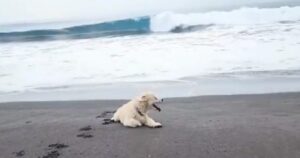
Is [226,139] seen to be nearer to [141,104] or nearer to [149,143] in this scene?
[149,143]

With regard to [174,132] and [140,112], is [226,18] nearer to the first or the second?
[140,112]

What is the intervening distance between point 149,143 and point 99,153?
0.59 meters

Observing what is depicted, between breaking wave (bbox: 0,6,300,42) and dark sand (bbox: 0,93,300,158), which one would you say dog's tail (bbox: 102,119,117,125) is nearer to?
dark sand (bbox: 0,93,300,158)

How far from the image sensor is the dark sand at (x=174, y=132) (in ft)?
17.1

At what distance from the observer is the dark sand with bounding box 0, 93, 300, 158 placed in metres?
5.20

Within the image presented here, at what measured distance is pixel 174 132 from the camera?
5.93m

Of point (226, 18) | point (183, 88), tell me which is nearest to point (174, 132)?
point (183, 88)

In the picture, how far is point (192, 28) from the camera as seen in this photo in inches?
1112

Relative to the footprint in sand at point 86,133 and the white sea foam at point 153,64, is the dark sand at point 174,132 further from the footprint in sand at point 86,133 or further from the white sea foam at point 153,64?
the white sea foam at point 153,64

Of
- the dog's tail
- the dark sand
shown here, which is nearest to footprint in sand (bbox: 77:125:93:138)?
the dark sand

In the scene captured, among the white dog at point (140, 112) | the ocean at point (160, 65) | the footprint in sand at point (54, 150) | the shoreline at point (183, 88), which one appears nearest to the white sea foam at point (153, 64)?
the ocean at point (160, 65)

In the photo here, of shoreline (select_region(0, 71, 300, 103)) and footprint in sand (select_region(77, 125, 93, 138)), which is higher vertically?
footprint in sand (select_region(77, 125, 93, 138))

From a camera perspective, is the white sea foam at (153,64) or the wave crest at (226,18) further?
the wave crest at (226,18)

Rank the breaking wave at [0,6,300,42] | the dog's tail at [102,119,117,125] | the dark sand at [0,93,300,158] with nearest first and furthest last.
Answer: the dark sand at [0,93,300,158]
the dog's tail at [102,119,117,125]
the breaking wave at [0,6,300,42]
